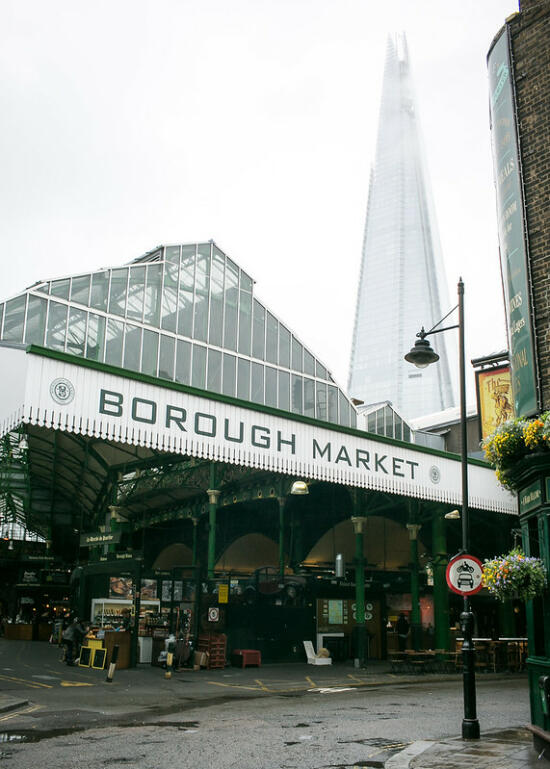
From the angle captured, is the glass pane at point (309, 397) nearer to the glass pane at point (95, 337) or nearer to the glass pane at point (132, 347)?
the glass pane at point (132, 347)

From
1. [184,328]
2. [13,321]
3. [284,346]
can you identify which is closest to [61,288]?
[13,321]

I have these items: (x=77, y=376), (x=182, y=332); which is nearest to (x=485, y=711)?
(x=77, y=376)

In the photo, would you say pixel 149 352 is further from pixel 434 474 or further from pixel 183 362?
pixel 434 474

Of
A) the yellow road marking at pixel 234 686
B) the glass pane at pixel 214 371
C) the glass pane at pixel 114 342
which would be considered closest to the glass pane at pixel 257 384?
the glass pane at pixel 214 371

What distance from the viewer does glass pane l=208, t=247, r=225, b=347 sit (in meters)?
40.2

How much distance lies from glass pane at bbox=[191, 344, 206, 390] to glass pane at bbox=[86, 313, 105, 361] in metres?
5.20

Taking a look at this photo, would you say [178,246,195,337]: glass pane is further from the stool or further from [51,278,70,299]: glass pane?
the stool

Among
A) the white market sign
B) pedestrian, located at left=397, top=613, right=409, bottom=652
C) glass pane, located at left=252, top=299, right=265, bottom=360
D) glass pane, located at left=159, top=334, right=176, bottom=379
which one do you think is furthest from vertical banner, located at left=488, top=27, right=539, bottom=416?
glass pane, located at left=252, top=299, right=265, bottom=360

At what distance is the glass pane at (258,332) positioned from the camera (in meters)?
41.6

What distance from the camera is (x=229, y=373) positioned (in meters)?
40.1

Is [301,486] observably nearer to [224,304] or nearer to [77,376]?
[77,376]

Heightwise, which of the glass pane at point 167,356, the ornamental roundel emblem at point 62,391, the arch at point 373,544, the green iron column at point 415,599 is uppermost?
the glass pane at point 167,356

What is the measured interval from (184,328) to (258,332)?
483cm

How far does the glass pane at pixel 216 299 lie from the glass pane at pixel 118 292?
5.16 meters
